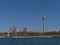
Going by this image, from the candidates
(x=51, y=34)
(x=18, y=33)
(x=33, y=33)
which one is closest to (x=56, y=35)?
(x=51, y=34)

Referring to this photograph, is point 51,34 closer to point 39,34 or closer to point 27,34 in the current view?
point 39,34

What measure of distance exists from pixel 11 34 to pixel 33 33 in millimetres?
19169

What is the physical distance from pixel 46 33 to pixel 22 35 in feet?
47.1

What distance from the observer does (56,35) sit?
11412 cm

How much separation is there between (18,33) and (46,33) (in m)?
16.7

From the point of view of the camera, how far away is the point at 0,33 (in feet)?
381

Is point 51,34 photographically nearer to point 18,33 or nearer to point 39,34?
point 39,34

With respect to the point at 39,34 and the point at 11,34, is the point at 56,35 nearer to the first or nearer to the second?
the point at 39,34

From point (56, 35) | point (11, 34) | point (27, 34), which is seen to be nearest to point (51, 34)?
point (56, 35)

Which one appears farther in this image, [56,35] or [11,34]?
[56,35]

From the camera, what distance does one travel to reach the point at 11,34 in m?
105

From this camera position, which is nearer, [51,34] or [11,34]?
[11,34]

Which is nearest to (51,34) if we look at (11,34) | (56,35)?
(56,35)

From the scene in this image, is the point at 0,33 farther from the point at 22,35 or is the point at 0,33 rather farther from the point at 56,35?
the point at 56,35
